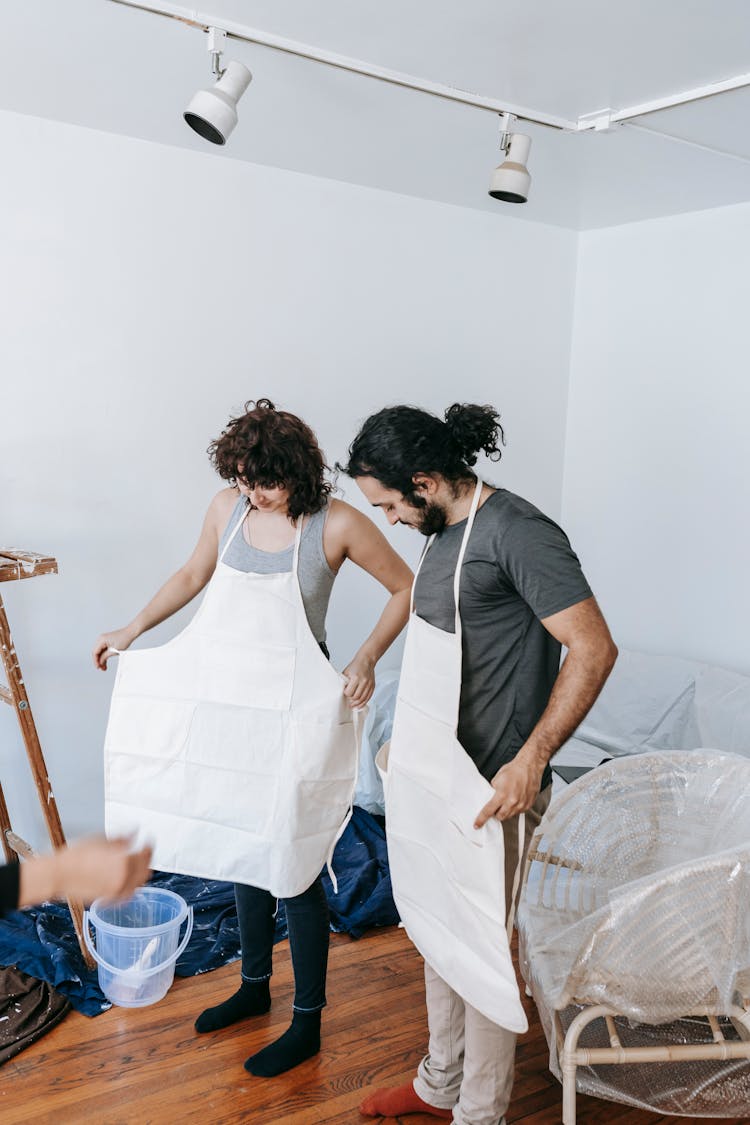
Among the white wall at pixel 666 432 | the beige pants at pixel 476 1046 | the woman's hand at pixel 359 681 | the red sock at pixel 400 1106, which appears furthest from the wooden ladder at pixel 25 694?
the white wall at pixel 666 432

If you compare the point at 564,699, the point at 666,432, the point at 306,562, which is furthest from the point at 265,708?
the point at 666,432

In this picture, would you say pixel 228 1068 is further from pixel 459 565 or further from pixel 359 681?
pixel 459 565

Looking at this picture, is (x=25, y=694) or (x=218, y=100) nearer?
(x=218, y=100)

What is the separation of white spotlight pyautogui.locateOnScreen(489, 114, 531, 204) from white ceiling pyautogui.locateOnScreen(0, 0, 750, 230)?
0.30ft

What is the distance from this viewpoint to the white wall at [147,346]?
271 centimetres

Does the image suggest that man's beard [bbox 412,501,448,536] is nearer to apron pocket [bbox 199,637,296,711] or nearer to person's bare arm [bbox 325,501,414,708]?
person's bare arm [bbox 325,501,414,708]

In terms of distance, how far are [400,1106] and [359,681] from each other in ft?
2.75

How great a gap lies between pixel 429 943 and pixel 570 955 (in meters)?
0.27

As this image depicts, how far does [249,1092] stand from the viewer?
1.98 m

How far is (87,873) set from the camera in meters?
0.91

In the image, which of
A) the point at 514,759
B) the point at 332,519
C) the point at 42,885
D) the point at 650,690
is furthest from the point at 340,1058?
the point at 650,690

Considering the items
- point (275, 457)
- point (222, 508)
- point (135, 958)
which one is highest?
point (275, 457)

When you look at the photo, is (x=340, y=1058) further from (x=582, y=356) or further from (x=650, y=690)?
(x=582, y=356)

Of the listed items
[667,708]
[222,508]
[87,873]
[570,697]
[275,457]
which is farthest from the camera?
[667,708]
